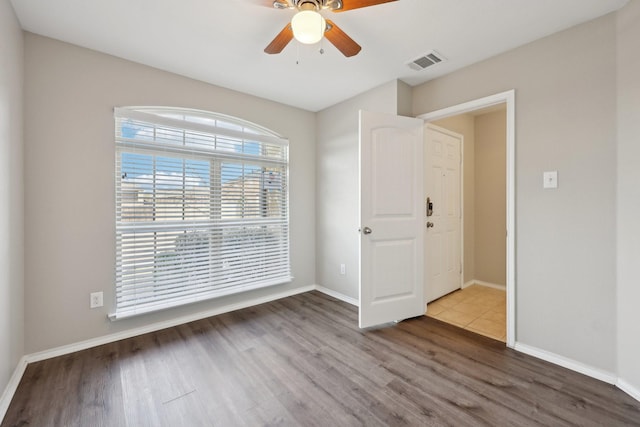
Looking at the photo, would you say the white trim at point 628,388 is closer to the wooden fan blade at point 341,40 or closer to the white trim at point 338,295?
the white trim at point 338,295

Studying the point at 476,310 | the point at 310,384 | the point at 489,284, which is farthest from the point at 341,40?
the point at 489,284

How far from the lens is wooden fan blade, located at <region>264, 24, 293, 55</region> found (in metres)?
1.68

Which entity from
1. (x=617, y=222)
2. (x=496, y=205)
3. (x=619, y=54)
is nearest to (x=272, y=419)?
(x=617, y=222)

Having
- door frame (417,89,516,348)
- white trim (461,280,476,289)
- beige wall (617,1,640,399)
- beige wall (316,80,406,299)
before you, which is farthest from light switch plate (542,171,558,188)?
white trim (461,280,476,289)

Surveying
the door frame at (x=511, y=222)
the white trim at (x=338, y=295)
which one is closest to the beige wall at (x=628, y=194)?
the door frame at (x=511, y=222)

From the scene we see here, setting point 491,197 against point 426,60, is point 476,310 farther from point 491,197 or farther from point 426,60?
point 426,60

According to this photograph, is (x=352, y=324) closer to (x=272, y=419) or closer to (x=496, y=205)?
(x=272, y=419)

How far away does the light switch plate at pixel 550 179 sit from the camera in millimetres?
1987

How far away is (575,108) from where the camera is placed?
191 centimetres

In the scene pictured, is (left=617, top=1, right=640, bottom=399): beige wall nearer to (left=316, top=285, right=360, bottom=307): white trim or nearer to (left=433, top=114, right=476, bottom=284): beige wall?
(left=433, top=114, right=476, bottom=284): beige wall

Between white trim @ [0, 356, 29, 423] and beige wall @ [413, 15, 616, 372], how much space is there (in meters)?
3.49

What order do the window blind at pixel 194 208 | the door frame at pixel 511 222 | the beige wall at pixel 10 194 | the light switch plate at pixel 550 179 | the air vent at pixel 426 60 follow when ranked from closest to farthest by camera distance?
the beige wall at pixel 10 194 < the light switch plate at pixel 550 179 < the door frame at pixel 511 222 < the air vent at pixel 426 60 < the window blind at pixel 194 208

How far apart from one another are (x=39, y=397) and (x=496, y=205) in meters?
4.89

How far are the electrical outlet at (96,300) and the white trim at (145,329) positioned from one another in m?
0.28
